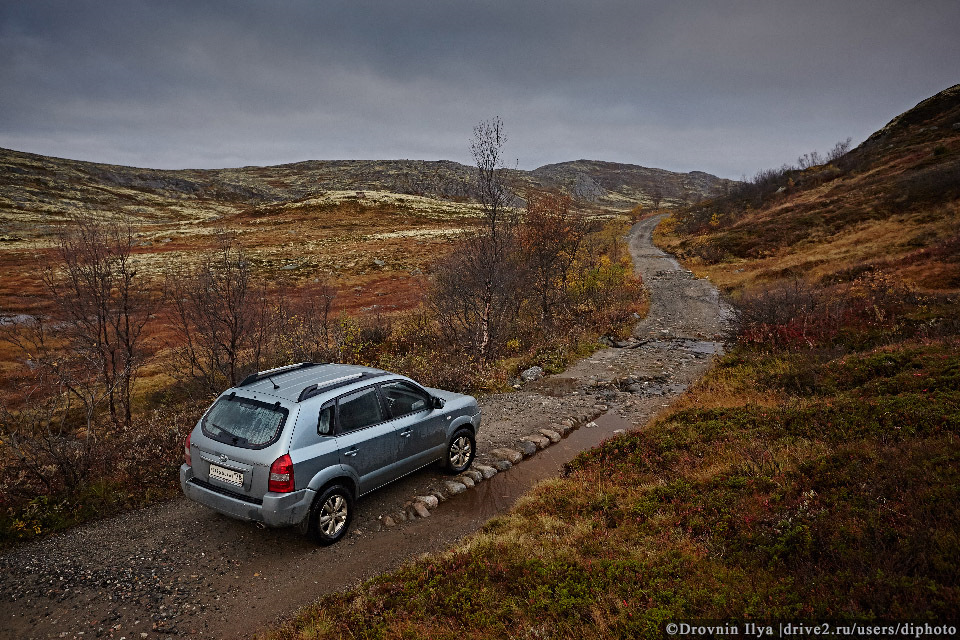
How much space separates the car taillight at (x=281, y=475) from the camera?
5.55 m

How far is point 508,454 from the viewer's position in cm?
948

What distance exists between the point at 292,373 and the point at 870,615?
7.10 metres

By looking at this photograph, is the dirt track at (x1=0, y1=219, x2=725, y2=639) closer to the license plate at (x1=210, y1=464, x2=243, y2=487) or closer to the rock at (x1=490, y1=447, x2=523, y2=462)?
the rock at (x1=490, y1=447, x2=523, y2=462)

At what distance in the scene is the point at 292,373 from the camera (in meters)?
7.21

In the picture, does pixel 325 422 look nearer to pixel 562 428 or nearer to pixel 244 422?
pixel 244 422

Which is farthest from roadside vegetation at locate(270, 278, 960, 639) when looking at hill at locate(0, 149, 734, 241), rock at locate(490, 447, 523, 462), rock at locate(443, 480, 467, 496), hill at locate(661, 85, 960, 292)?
hill at locate(0, 149, 734, 241)

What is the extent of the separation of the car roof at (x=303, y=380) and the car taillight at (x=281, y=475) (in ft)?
2.65

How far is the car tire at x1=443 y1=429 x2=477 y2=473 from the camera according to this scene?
820cm

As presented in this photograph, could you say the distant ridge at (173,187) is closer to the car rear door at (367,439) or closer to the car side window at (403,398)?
the car side window at (403,398)

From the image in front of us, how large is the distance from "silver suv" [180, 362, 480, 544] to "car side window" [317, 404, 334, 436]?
0.5 inches

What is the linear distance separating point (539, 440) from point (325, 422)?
18.1 ft

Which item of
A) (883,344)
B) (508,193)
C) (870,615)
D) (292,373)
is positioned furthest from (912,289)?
(292,373)

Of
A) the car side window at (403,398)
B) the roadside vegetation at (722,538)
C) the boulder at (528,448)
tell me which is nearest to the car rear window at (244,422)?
the car side window at (403,398)

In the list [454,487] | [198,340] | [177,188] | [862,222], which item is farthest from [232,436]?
[177,188]
